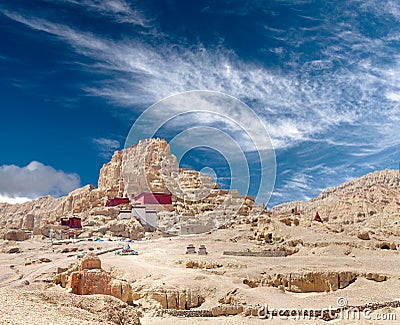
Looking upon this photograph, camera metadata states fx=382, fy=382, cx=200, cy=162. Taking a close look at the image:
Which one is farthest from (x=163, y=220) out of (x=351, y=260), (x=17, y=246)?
(x=351, y=260)

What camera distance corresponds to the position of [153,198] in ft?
207

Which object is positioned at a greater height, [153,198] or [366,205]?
[366,205]

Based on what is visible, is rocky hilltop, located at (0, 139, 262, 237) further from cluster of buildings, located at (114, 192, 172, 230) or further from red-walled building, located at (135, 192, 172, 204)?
red-walled building, located at (135, 192, 172, 204)

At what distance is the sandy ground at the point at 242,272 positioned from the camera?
16720mm

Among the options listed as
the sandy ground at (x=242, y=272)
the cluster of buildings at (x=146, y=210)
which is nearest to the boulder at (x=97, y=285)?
the sandy ground at (x=242, y=272)

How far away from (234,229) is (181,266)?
19553 mm

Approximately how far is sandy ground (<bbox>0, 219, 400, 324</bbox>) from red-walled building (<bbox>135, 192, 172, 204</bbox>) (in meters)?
24.8

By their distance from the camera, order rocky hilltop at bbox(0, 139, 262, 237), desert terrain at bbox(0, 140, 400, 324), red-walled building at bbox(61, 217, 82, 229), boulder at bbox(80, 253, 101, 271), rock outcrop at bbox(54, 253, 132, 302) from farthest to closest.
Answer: rocky hilltop at bbox(0, 139, 262, 237) → red-walled building at bbox(61, 217, 82, 229) → boulder at bbox(80, 253, 101, 271) → rock outcrop at bbox(54, 253, 132, 302) → desert terrain at bbox(0, 140, 400, 324)

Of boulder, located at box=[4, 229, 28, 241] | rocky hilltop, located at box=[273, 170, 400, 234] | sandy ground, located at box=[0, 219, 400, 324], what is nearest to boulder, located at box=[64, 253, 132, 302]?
sandy ground, located at box=[0, 219, 400, 324]

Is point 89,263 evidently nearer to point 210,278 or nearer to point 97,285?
point 97,285

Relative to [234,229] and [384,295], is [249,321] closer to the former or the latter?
[384,295]

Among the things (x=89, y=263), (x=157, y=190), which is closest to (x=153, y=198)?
(x=157, y=190)

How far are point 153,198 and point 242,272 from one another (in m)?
42.0

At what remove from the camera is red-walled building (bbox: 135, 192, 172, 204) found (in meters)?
61.8
